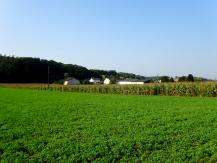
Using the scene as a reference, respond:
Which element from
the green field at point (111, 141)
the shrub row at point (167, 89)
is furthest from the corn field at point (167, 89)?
the green field at point (111, 141)

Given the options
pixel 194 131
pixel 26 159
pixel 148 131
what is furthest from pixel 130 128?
pixel 26 159

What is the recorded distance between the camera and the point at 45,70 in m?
142

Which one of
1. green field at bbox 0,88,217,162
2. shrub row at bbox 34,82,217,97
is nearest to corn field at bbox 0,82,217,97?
shrub row at bbox 34,82,217,97

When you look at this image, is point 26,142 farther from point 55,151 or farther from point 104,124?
point 104,124

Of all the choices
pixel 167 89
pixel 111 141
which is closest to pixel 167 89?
pixel 167 89

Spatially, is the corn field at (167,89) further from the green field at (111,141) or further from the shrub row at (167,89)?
the green field at (111,141)

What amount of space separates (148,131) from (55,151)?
3976 mm

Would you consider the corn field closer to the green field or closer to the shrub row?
the shrub row

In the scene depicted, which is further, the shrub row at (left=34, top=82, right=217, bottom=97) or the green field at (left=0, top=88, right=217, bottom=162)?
the shrub row at (left=34, top=82, right=217, bottom=97)

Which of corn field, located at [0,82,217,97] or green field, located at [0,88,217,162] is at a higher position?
corn field, located at [0,82,217,97]

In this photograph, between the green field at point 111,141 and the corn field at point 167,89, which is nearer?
the green field at point 111,141

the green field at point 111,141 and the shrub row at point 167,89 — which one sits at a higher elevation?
the shrub row at point 167,89

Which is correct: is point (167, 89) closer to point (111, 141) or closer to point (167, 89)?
point (167, 89)

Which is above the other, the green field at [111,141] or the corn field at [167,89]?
the corn field at [167,89]
